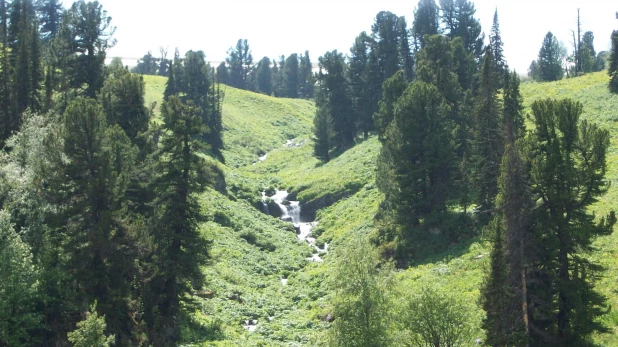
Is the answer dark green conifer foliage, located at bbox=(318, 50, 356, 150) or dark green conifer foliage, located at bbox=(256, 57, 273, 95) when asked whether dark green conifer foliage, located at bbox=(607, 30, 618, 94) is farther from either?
dark green conifer foliage, located at bbox=(256, 57, 273, 95)

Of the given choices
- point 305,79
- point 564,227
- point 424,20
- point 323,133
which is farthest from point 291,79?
point 564,227

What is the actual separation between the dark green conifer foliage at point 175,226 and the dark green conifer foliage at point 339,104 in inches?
2159

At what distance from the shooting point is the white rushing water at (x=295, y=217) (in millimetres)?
63375

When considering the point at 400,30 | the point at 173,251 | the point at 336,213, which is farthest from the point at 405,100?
the point at 400,30

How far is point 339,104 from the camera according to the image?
306 feet

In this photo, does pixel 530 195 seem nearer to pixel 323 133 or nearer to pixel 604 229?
pixel 604 229

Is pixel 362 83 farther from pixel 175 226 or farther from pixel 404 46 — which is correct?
pixel 175 226

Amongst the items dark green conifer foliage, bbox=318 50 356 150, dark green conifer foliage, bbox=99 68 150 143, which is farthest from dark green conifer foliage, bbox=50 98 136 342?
dark green conifer foliage, bbox=318 50 356 150

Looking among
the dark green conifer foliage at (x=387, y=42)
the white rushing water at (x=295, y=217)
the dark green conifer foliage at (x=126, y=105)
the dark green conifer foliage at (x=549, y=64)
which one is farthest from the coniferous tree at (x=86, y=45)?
the dark green conifer foliage at (x=549, y=64)

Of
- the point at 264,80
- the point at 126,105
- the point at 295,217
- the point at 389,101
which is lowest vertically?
the point at 295,217

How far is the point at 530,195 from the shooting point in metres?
28.1

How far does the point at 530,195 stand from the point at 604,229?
3.77 metres

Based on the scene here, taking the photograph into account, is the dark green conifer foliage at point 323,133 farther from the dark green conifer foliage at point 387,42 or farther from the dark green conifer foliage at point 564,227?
the dark green conifer foliage at point 564,227

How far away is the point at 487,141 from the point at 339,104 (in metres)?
49.7
